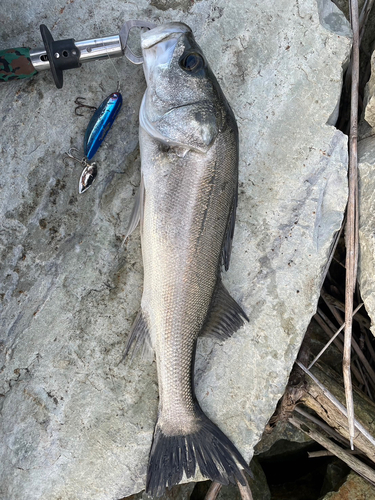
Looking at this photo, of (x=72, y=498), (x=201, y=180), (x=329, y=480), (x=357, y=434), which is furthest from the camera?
(x=329, y=480)

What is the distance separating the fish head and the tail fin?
1795 mm

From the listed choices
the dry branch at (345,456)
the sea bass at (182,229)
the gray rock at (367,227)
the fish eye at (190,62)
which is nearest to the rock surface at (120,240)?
the gray rock at (367,227)

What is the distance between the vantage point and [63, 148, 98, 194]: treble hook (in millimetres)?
3096

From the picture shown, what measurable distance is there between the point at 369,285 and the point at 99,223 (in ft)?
6.46

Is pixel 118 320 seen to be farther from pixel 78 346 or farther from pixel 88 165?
pixel 88 165

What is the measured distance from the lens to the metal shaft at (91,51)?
9.41ft

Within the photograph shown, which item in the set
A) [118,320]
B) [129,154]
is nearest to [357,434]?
[118,320]

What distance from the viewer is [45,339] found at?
3113 millimetres

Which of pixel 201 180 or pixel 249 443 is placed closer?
pixel 201 180

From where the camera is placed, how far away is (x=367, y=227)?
128 inches

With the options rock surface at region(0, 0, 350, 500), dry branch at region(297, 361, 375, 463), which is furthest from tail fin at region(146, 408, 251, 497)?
dry branch at region(297, 361, 375, 463)

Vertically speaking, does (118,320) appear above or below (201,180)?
below

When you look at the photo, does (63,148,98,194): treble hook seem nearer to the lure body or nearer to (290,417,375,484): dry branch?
the lure body

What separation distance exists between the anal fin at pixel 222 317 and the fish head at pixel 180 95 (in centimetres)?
96
